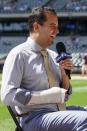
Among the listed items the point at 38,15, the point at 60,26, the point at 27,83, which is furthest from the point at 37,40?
the point at 60,26

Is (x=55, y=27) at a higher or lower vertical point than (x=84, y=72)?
higher

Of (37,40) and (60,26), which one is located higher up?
(37,40)

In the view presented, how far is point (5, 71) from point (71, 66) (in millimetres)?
656

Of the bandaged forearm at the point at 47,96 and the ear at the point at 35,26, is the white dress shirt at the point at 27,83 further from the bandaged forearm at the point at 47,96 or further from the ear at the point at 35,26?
the ear at the point at 35,26

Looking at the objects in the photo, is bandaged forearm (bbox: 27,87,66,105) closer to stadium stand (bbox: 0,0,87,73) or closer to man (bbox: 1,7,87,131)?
man (bbox: 1,7,87,131)

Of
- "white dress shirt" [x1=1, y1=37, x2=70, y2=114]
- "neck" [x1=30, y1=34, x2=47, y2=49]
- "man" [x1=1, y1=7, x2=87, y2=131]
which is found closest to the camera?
"man" [x1=1, y1=7, x2=87, y2=131]

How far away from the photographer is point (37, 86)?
5230 mm

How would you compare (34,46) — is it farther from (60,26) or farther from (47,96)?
(60,26)

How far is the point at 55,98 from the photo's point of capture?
513cm

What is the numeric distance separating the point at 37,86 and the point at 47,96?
0.61ft

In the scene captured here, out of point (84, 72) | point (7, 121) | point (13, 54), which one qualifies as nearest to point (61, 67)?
point (13, 54)

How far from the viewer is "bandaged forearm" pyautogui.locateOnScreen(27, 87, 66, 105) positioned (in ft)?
16.6

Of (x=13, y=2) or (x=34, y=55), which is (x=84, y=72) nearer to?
(x=13, y=2)

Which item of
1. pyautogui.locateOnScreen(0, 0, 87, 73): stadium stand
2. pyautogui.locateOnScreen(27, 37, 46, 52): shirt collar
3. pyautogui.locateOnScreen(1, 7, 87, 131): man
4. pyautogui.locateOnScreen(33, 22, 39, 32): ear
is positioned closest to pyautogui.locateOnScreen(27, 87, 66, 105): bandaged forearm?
pyautogui.locateOnScreen(1, 7, 87, 131): man
